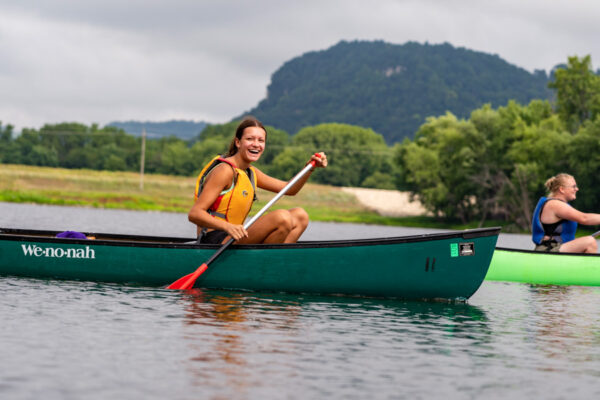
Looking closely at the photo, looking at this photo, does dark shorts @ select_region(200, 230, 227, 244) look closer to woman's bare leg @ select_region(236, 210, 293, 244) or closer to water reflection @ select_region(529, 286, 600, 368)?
woman's bare leg @ select_region(236, 210, 293, 244)

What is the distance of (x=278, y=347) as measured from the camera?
18.9 ft

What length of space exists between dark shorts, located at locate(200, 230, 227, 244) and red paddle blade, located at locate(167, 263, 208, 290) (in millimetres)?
A: 273

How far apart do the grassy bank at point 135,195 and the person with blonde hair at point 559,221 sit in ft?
137

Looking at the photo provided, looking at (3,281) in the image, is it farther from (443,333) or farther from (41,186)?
(41,186)

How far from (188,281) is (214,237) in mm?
549

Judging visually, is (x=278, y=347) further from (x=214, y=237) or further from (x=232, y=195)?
(x=214, y=237)

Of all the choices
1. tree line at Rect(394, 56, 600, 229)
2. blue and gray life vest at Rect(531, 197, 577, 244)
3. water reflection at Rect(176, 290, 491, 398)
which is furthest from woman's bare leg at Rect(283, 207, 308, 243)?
tree line at Rect(394, 56, 600, 229)

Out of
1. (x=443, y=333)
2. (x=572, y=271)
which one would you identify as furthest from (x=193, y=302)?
(x=572, y=271)

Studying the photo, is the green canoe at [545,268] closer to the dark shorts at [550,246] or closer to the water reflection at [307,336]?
the dark shorts at [550,246]

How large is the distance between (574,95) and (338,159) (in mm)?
51160

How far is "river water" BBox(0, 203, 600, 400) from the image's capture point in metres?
4.59

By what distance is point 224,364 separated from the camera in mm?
5090

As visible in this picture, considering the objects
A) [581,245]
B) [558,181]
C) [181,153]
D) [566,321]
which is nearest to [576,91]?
[581,245]

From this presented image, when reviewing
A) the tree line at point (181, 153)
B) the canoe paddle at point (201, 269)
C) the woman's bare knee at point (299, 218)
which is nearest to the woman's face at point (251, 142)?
the canoe paddle at point (201, 269)
